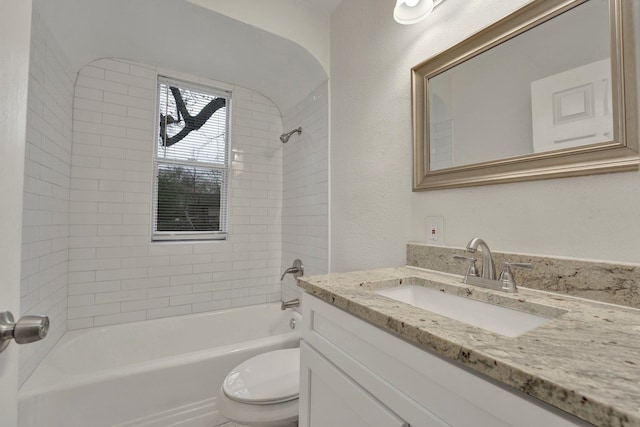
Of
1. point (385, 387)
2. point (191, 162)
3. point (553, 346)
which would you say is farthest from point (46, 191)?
point (553, 346)

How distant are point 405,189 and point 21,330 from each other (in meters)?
1.33

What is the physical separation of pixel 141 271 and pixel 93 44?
1585mm

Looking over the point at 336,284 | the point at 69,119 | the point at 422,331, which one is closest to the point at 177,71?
the point at 69,119

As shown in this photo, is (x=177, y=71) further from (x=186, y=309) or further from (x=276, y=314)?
(x=276, y=314)

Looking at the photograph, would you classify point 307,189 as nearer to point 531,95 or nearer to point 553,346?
point 531,95

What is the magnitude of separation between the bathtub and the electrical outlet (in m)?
1.06

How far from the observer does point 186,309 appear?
7.51ft

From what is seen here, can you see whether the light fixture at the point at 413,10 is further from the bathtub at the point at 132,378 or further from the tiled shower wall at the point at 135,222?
the bathtub at the point at 132,378

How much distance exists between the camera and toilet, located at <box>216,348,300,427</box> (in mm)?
1127

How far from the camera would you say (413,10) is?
48.1 inches

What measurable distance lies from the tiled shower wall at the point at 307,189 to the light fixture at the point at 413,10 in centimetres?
85

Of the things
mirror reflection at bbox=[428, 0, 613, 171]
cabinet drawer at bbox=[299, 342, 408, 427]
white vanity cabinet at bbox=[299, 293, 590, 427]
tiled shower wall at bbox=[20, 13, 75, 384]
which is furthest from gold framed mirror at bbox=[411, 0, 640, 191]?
tiled shower wall at bbox=[20, 13, 75, 384]

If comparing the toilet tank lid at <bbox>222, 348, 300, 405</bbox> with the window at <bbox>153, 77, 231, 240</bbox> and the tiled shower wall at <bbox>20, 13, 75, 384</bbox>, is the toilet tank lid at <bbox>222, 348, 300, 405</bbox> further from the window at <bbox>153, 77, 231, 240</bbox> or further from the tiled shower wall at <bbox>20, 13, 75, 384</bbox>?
the window at <bbox>153, 77, 231, 240</bbox>

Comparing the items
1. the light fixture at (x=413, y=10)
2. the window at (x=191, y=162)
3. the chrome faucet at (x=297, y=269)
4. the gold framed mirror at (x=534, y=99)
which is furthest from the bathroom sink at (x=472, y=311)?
the window at (x=191, y=162)
